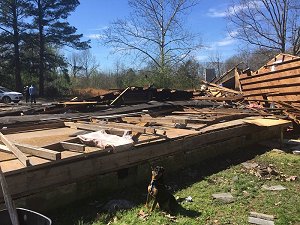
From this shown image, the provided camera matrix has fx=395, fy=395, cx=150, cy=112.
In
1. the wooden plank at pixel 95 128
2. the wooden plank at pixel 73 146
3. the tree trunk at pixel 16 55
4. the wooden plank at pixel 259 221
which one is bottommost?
the wooden plank at pixel 259 221

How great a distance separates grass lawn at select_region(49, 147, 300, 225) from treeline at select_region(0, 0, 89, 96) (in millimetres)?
36911

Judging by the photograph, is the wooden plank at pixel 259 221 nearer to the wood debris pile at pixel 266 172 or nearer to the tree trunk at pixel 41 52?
the wood debris pile at pixel 266 172

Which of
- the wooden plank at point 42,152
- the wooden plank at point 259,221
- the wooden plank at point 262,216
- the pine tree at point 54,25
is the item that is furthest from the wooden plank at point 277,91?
the pine tree at point 54,25

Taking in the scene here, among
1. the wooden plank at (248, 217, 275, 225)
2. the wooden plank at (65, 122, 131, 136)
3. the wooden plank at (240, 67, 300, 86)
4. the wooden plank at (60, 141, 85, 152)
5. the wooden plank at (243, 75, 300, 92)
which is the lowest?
the wooden plank at (248, 217, 275, 225)

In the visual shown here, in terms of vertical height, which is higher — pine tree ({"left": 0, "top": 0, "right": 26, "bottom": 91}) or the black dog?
pine tree ({"left": 0, "top": 0, "right": 26, "bottom": 91})

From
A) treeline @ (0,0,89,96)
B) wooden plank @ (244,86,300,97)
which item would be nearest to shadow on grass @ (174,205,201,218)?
wooden plank @ (244,86,300,97)

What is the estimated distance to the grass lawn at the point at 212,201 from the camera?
5043mm

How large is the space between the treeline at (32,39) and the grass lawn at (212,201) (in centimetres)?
3691

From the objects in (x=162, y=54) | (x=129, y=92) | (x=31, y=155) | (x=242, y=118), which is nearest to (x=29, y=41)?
(x=162, y=54)

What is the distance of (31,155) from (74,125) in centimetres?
316

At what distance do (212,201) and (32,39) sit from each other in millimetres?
40393

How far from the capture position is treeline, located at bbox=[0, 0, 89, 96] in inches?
1612

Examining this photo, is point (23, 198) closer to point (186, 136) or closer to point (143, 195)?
point (143, 195)

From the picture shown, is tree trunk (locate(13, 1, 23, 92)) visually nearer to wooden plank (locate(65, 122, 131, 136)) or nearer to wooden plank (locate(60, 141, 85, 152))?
wooden plank (locate(65, 122, 131, 136))
